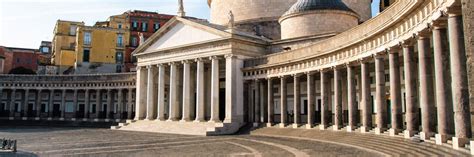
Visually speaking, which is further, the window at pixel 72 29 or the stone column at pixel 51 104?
the window at pixel 72 29

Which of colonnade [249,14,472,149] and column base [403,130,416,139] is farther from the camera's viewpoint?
column base [403,130,416,139]

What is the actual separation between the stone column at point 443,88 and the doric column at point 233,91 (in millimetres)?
22020

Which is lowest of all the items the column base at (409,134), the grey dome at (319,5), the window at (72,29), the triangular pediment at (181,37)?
the column base at (409,134)

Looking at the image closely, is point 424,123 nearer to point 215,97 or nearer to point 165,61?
point 215,97

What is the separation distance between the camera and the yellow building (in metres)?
64.9

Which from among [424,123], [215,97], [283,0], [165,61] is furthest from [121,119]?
[424,123]

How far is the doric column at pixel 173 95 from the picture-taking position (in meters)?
40.8

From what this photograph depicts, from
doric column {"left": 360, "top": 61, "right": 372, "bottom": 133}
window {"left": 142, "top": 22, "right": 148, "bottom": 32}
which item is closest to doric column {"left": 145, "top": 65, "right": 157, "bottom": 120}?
doric column {"left": 360, "top": 61, "right": 372, "bottom": 133}

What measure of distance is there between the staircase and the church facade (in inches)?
4.6

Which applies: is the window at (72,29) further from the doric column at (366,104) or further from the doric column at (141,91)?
the doric column at (366,104)

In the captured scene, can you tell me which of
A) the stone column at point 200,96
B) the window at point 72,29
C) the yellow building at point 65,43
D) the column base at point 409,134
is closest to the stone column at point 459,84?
the column base at point 409,134

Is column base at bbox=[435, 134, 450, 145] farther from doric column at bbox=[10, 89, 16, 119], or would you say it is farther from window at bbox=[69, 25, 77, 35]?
window at bbox=[69, 25, 77, 35]

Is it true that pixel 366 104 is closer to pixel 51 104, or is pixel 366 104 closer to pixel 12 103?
pixel 51 104

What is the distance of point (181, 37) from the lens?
4069 cm
